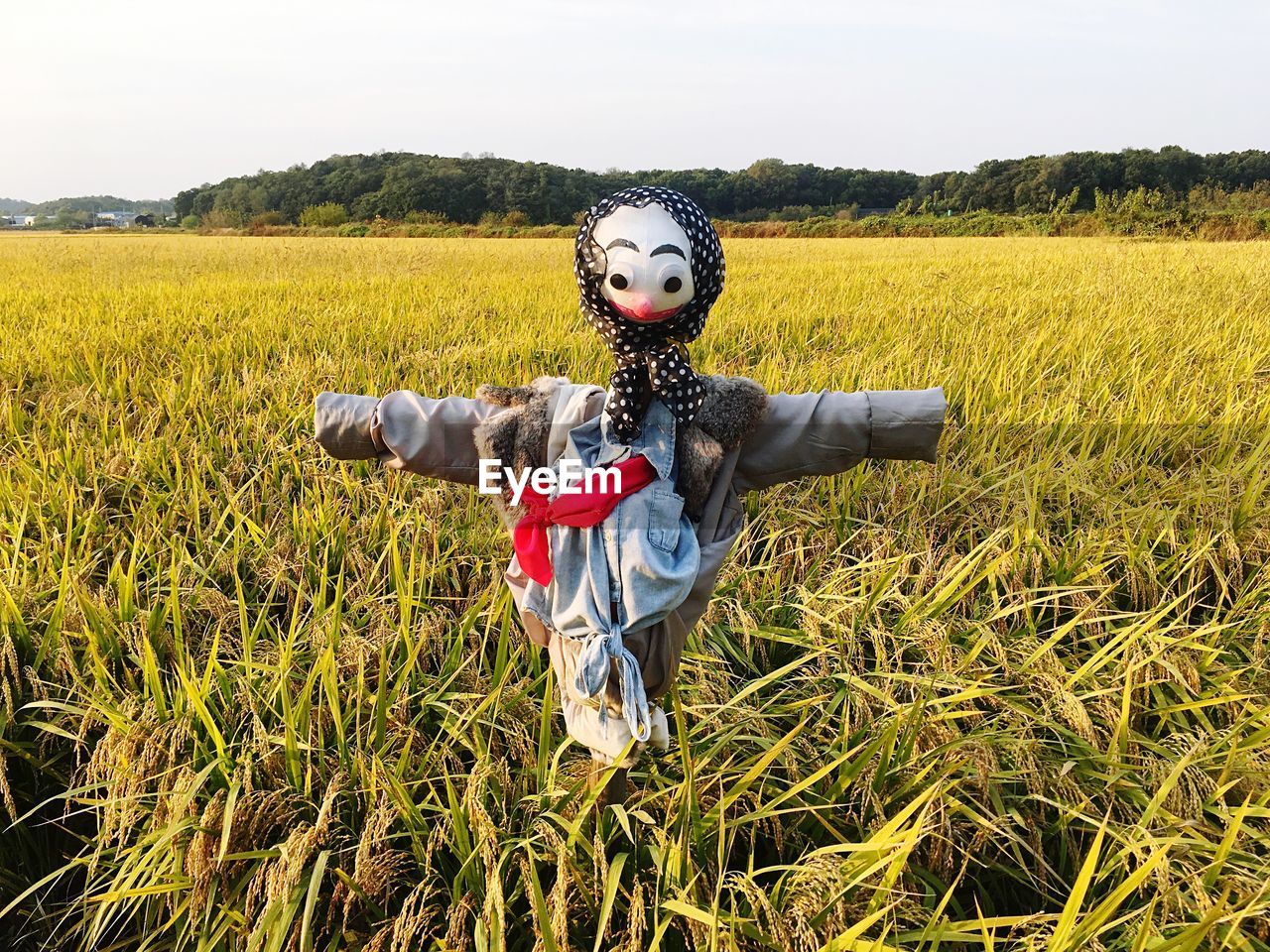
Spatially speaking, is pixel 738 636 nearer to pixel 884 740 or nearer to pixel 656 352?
pixel 884 740

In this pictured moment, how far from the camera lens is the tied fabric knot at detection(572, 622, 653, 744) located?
99 centimetres

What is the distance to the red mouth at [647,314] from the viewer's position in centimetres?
Result: 98

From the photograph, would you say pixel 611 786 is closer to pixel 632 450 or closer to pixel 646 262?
pixel 632 450

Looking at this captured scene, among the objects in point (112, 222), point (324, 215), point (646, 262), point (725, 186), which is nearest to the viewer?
point (646, 262)

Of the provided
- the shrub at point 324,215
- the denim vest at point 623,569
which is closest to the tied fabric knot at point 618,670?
the denim vest at point 623,569

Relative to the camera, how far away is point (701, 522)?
42.8 inches

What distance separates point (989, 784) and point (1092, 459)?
4.62 feet

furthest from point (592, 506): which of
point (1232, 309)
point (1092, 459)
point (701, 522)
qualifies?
point (1232, 309)

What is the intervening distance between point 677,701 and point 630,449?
431mm

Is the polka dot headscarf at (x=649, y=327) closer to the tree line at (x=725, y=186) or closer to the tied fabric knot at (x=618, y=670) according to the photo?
the tied fabric knot at (x=618, y=670)

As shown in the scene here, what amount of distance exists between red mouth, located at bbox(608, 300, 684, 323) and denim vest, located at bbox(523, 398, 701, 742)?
0.47 feet

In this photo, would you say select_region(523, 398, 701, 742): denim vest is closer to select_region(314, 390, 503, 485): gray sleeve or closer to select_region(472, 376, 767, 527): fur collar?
select_region(472, 376, 767, 527): fur collar

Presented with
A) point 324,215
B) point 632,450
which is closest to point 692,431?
point 632,450

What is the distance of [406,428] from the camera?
3.51 ft
